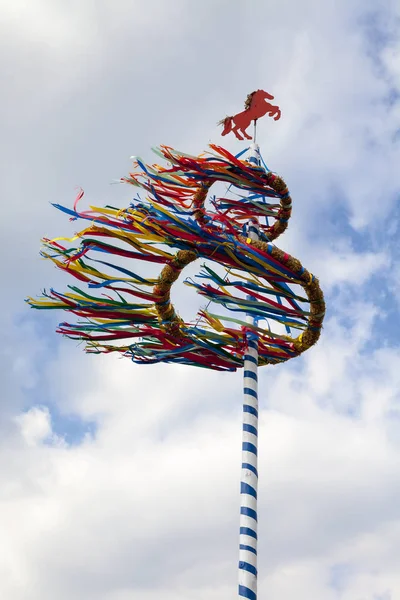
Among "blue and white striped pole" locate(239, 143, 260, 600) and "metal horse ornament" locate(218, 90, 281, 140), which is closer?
"blue and white striped pole" locate(239, 143, 260, 600)

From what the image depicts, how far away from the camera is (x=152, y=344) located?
1194 cm

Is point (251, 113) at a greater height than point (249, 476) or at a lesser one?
greater

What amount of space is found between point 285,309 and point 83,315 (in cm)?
301

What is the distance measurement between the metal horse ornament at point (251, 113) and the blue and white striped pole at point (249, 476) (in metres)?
1.73

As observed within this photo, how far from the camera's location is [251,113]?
12312 millimetres

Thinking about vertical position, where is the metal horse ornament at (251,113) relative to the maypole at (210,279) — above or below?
above

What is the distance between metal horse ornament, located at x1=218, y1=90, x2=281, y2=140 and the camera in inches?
483

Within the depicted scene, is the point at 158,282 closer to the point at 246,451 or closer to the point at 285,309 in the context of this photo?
the point at 285,309

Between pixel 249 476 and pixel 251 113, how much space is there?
5.75m

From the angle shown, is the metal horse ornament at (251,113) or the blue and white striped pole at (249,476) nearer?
the blue and white striped pole at (249,476)

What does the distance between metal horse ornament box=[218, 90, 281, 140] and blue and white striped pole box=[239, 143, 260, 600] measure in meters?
1.73

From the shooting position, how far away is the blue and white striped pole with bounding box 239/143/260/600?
9750 mm

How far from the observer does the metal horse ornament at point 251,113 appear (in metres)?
12.3

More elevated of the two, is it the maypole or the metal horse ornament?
the metal horse ornament
